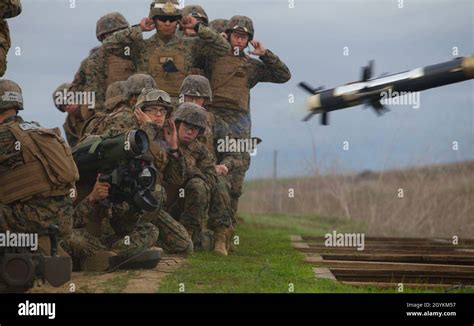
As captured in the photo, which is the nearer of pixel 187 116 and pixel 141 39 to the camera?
pixel 187 116

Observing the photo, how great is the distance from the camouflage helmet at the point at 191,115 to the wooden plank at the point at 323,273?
6.78ft

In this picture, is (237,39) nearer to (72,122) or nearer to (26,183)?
(72,122)

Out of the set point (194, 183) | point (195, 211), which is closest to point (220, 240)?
point (195, 211)

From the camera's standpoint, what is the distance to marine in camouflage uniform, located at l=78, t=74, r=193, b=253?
10906 millimetres

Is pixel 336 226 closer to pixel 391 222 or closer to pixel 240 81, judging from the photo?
pixel 391 222

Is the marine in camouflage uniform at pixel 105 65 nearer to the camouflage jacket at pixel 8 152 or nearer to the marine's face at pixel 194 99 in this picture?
the marine's face at pixel 194 99

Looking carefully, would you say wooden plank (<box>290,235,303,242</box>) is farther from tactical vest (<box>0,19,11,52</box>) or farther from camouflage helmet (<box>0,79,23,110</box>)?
camouflage helmet (<box>0,79,23,110</box>)

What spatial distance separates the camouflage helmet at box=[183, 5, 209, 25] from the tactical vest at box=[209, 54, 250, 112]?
3.00 feet

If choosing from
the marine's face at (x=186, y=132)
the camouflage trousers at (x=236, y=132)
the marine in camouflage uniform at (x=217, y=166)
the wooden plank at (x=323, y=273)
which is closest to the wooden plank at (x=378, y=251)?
the camouflage trousers at (x=236, y=132)

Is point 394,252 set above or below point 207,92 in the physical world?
below

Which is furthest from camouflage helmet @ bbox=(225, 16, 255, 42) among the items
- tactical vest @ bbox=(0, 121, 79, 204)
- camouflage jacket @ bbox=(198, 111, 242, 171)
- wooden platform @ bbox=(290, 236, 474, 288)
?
tactical vest @ bbox=(0, 121, 79, 204)

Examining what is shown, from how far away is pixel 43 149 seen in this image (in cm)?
903

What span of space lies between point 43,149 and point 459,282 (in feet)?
13.9
